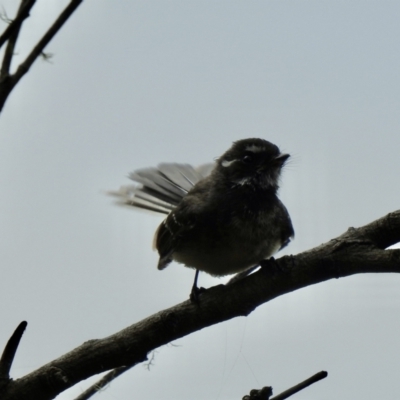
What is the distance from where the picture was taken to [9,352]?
10.9 ft

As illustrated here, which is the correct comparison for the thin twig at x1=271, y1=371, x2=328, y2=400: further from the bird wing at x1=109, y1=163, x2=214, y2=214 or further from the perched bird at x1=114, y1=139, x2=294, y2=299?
the bird wing at x1=109, y1=163, x2=214, y2=214

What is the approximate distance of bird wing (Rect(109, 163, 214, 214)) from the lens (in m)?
6.28

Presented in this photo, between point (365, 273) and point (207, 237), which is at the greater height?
point (207, 237)

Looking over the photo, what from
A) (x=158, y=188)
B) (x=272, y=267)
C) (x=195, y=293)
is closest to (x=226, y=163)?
(x=158, y=188)

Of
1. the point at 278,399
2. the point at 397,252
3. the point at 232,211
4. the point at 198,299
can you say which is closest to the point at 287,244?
the point at 232,211

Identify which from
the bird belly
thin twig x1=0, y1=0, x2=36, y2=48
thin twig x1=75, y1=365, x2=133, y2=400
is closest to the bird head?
the bird belly

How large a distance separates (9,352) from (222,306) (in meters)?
1.19

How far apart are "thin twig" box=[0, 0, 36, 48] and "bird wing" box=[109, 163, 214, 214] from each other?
3827mm

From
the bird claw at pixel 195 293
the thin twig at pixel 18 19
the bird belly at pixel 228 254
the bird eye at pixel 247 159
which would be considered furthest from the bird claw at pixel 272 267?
the thin twig at pixel 18 19

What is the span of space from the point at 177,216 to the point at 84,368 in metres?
1.65

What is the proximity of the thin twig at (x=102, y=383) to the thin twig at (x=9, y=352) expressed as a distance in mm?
353

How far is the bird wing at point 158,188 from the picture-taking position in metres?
6.28

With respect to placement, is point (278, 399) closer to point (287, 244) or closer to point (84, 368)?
point (84, 368)

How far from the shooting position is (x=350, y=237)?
3.76m
